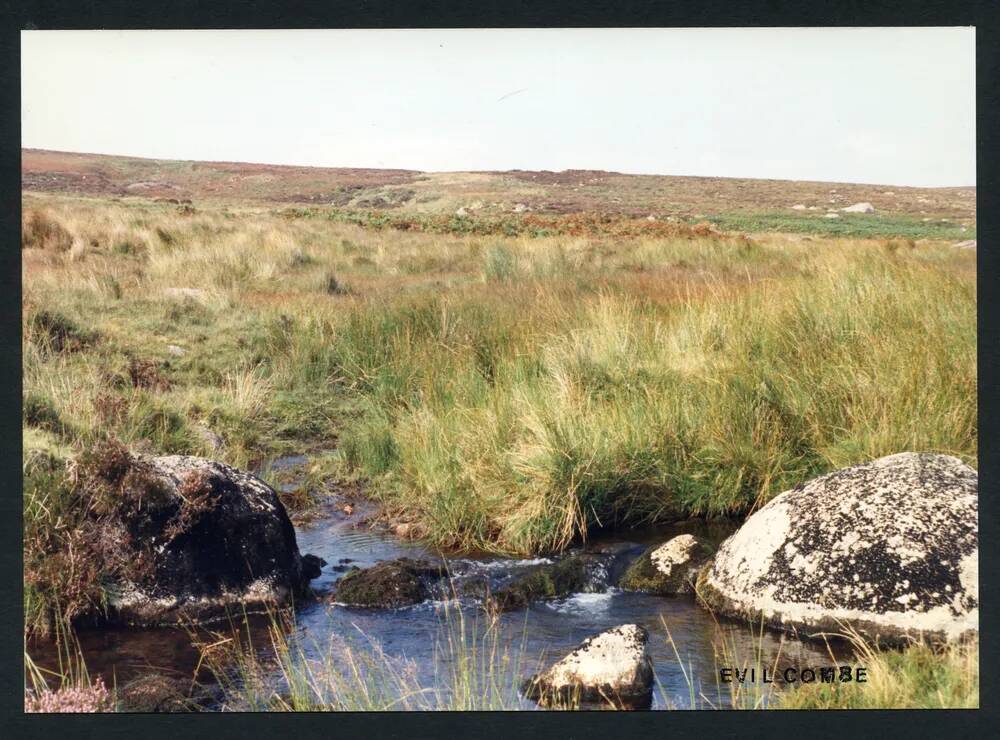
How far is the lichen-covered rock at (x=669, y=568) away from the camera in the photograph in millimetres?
5805

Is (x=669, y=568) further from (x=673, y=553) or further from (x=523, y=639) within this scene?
(x=523, y=639)

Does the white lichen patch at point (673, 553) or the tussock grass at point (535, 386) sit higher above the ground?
the tussock grass at point (535, 386)

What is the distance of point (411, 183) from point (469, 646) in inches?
1951

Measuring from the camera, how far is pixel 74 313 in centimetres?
1134

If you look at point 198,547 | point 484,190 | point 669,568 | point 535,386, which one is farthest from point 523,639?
point 484,190

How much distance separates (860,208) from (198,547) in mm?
45141

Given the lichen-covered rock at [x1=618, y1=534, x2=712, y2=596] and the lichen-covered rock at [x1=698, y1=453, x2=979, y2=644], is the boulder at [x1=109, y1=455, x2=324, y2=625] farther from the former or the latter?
the lichen-covered rock at [x1=698, y1=453, x2=979, y2=644]

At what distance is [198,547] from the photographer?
5.68 metres

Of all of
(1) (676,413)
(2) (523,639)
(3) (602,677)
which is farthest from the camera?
(1) (676,413)

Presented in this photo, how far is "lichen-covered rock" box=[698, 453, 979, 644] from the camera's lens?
4957 mm

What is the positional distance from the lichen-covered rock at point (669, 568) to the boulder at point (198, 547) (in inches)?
76.9

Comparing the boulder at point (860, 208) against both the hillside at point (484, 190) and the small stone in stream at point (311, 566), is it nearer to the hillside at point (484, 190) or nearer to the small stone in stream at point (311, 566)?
the hillside at point (484, 190)

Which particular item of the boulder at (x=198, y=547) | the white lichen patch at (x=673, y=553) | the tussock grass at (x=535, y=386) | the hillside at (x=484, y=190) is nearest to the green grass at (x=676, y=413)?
the tussock grass at (x=535, y=386)

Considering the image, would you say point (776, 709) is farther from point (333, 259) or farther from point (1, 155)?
point (333, 259)
